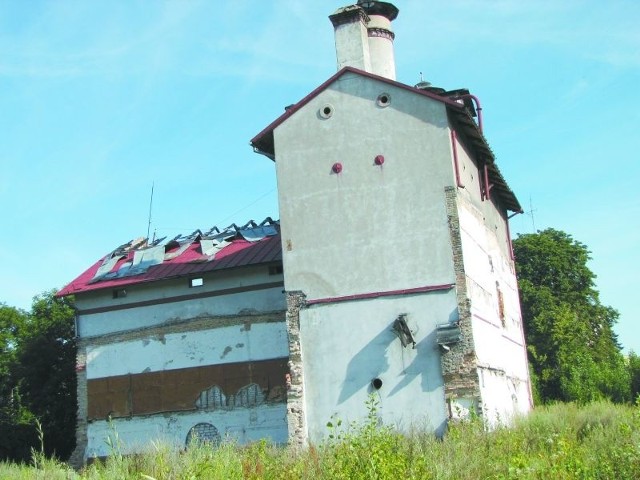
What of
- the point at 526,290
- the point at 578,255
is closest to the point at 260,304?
the point at 526,290

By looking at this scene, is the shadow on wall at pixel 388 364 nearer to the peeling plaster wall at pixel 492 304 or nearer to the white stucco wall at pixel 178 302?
the peeling plaster wall at pixel 492 304

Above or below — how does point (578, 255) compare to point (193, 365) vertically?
above

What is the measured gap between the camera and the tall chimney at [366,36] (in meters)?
22.9

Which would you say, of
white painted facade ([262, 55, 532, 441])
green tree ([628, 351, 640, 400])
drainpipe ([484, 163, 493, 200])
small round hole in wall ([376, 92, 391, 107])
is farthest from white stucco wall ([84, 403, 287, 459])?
green tree ([628, 351, 640, 400])

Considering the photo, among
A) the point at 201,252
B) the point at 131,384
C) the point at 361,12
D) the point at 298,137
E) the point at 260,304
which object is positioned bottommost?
the point at 131,384

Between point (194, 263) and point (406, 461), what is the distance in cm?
1472

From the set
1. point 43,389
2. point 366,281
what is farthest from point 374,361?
point 43,389

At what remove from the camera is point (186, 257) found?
2630 centimetres

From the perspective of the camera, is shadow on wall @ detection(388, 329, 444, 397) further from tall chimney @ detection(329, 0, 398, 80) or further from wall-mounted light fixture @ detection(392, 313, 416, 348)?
tall chimney @ detection(329, 0, 398, 80)

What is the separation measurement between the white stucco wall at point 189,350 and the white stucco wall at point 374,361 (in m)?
3.35

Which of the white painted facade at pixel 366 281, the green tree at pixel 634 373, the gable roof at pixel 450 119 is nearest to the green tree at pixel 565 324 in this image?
the green tree at pixel 634 373

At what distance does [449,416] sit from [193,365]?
894 centimetres

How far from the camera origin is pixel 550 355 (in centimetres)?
4197

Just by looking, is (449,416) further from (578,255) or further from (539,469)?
(578,255)
